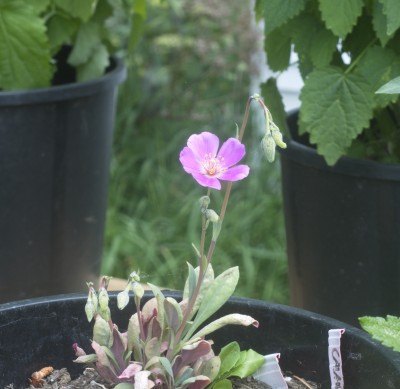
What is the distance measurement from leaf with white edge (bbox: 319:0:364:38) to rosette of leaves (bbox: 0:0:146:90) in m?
0.58

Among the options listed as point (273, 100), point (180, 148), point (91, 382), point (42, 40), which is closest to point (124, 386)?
point (91, 382)

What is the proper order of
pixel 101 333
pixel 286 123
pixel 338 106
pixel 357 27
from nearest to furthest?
1. pixel 101 333
2. pixel 338 106
3. pixel 357 27
4. pixel 286 123

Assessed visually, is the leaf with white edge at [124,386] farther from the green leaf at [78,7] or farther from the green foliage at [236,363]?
the green leaf at [78,7]

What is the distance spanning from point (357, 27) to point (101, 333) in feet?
2.83

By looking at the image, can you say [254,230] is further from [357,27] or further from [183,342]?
[183,342]

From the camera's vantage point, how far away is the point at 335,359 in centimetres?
106

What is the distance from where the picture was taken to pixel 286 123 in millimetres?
1771

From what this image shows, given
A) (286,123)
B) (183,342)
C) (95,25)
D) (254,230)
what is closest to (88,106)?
(95,25)

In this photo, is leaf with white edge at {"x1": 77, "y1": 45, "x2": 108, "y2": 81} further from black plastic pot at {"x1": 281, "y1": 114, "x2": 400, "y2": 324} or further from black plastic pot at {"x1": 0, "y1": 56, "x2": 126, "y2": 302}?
black plastic pot at {"x1": 281, "y1": 114, "x2": 400, "y2": 324}

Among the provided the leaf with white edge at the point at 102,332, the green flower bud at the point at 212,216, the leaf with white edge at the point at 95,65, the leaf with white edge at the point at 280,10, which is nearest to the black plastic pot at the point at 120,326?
the leaf with white edge at the point at 102,332

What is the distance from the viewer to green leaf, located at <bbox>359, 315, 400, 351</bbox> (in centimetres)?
98

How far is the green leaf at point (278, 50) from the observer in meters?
1.69

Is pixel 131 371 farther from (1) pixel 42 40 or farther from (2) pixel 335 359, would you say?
(1) pixel 42 40

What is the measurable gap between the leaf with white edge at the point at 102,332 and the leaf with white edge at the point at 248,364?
6.1 inches
